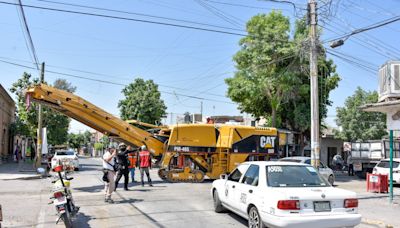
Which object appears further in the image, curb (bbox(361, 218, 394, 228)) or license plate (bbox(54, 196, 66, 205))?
curb (bbox(361, 218, 394, 228))

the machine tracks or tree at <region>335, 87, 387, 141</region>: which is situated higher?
tree at <region>335, 87, 387, 141</region>

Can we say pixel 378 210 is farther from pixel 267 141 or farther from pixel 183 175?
pixel 183 175

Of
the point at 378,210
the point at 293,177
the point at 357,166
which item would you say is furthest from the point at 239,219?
the point at 357,166

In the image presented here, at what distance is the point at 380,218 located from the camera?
32.5 ft

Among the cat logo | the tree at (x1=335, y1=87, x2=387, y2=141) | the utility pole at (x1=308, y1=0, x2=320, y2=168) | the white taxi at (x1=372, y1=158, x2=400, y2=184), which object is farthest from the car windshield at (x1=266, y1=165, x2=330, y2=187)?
the tree at (x1=335, y1=87, x2=387, y2=141)

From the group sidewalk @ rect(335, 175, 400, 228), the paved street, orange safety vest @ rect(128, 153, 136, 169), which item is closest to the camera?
the paved street

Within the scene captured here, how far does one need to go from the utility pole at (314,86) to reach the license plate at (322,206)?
306 inches

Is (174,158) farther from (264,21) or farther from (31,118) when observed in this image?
(31,118)

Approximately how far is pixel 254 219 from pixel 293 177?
1.15 metres

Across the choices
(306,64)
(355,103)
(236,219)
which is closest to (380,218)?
(236,219)

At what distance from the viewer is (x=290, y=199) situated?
6.88m

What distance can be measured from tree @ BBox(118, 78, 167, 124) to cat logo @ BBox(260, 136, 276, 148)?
21.2 meters

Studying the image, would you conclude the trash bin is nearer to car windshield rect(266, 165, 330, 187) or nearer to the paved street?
the paved street

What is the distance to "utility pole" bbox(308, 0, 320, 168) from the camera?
14750 millimetres
